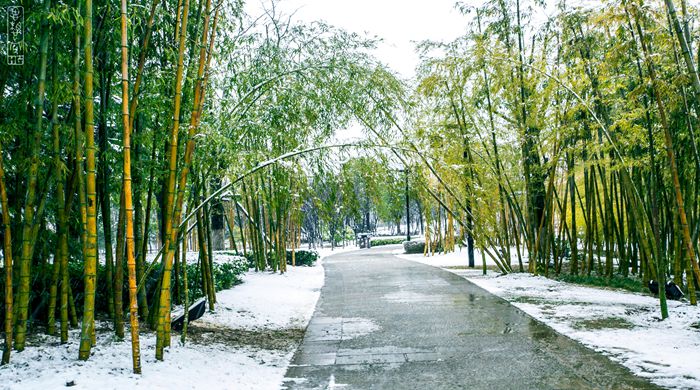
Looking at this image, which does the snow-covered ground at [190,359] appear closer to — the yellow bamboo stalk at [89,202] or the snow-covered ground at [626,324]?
the yellow bamboo stalk at [89,202]

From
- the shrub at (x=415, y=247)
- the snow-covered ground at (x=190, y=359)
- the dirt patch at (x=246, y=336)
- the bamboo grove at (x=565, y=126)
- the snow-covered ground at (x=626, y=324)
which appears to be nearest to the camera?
the snow-covered ground at (x=190, y=359)

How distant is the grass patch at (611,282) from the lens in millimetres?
7084

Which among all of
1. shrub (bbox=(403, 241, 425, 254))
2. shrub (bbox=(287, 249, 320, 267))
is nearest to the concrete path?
shrub (bbox=(287, 249, 320, 267))

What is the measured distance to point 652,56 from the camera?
160 inches

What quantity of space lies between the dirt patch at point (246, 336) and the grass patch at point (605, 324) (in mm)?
2535

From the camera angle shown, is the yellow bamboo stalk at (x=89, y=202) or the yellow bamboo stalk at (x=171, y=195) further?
the yellow bamboo stalk at (x=171, y=195)

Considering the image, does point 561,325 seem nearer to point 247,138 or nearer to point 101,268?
point 247,138

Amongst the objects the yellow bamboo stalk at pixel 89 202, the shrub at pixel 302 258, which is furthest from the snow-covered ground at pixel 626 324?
the shrub at pixel 302 258

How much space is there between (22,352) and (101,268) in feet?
7.31

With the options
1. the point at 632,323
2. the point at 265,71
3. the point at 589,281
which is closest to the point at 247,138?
the point at 265,71

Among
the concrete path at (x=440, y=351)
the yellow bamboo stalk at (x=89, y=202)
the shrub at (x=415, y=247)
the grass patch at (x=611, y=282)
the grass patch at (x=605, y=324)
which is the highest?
the yellow bamboo stalk at (x=89, y=202)

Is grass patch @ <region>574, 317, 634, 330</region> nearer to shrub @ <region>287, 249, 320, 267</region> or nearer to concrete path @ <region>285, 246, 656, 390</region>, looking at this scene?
concrete path @ <region>285, 246, 656, 390</region>

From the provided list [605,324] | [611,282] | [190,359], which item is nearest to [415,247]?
[611,282]

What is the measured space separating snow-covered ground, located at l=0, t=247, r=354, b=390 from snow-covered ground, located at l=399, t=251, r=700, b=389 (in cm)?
234
